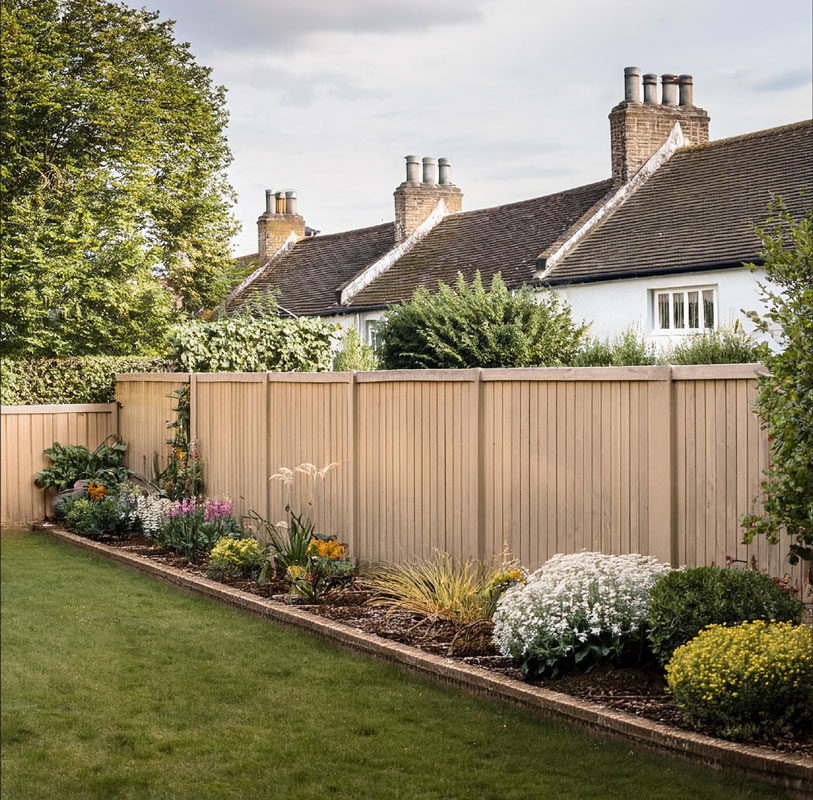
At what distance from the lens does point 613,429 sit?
257 inches

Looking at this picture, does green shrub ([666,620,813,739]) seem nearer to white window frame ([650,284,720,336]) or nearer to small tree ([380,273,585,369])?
small tree ([380,273,585,369])

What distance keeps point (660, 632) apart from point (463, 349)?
371 inches

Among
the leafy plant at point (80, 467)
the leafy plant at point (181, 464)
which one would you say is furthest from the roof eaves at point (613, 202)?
the leafy plant at point (181, 464)

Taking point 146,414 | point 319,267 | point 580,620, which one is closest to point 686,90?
point 319,267

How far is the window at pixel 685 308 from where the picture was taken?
776 inches

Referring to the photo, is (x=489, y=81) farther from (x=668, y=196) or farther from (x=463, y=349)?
(x=668, y=196)

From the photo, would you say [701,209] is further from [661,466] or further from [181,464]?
[661,466]

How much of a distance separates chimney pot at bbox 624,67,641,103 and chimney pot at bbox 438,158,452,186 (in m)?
7.54

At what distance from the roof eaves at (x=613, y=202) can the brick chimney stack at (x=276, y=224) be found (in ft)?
49.1

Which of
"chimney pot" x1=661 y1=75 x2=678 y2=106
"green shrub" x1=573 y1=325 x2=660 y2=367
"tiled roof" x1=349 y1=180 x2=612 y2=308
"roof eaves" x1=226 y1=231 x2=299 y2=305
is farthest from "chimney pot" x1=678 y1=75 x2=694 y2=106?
"roof eaves" x1=226 y1=231 x2=299 y2=305

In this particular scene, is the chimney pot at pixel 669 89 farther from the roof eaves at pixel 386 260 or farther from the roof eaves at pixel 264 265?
the roof eaves at pixel 264 265

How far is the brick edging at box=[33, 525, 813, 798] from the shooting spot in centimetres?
418

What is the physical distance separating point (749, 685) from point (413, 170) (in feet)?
87.5

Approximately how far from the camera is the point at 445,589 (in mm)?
7039
